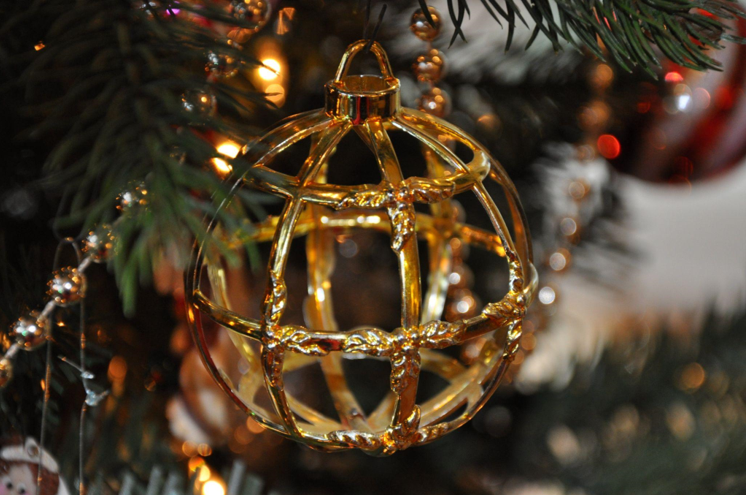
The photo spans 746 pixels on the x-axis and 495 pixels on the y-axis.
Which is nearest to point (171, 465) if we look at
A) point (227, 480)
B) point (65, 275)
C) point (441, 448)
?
point (227, 480)

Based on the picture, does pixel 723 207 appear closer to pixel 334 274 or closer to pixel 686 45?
pixel 334 274

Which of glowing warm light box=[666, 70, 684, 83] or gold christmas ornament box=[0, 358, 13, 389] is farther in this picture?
glowing warm light box=[666, 70, 684, 83]

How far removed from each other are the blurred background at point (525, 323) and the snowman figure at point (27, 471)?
20 millimetres

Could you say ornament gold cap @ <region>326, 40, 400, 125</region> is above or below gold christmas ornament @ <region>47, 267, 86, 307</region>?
above

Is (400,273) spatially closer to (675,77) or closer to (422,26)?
(422,26)

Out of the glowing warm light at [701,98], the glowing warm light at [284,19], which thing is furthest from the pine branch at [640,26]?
the glowing warm light at [701,98]

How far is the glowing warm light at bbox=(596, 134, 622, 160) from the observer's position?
1.88ft

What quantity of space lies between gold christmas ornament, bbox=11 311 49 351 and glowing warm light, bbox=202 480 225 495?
0.16 meters

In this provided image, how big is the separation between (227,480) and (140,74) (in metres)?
0.23

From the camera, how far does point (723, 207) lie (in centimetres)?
130

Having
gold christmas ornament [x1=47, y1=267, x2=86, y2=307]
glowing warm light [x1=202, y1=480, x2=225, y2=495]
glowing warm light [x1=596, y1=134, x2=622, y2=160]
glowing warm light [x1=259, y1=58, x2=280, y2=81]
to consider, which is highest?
glowing warm light [x1=259, y1=58, x2=280, y2=81]

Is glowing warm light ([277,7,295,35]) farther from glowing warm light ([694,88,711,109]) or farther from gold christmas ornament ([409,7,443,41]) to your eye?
glowing warm light ([694,88,711,109])

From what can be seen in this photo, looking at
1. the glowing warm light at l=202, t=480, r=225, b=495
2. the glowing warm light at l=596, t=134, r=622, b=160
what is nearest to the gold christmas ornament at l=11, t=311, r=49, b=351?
the glowing warm light at l=202, t=480, r=225, b=495

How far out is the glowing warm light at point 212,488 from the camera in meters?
0.42
